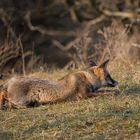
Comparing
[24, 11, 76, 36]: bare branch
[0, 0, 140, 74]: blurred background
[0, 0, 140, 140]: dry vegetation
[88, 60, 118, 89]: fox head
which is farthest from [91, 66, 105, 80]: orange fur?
[24, 11, 76, 36]: bare branch

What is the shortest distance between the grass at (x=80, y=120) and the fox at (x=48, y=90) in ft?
0.64

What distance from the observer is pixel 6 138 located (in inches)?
317

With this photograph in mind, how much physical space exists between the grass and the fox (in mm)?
195

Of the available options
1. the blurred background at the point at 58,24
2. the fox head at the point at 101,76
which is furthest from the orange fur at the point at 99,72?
the blurred background at the point at 58,24

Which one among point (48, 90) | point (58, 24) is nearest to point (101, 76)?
point (48, 90)

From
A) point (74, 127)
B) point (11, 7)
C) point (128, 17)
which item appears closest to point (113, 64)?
point (74, 127)

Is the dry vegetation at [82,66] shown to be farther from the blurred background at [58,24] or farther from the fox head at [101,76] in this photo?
the fox head at [101,76]

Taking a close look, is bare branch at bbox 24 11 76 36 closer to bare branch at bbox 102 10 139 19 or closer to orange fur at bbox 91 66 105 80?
bare branch at bbox 102 10 139 19

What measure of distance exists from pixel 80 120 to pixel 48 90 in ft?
4.91

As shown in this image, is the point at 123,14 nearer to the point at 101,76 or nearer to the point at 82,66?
the point at 82,66

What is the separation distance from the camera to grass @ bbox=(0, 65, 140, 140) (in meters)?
7.94

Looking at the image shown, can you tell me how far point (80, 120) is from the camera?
8.39 metres

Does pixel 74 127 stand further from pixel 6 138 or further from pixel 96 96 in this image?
pixel 96 96

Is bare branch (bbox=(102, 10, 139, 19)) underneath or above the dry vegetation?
above
